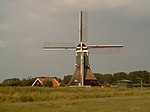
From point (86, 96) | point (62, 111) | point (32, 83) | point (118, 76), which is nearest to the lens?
point (62, 111)

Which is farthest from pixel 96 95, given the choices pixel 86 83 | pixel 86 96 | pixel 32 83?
pixel 32 83

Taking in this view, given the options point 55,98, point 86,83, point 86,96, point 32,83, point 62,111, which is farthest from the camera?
point 32,83

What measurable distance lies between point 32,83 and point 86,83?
1290cm

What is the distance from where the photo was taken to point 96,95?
37.2 m

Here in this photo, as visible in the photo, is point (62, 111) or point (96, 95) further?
point (96, 95)

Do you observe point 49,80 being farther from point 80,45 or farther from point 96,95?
point 96,95

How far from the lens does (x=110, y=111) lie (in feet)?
60.3

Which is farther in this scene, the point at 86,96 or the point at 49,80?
the point at 49,80

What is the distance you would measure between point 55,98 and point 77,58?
25.6 m

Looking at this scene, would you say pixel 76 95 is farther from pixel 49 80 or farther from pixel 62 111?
pixel 49 80

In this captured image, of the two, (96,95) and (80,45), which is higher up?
(80,45)

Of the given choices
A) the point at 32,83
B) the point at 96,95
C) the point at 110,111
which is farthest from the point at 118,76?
the point at 110,111

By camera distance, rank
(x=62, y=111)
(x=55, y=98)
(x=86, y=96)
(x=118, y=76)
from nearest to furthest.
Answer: (x=62, y=111) → (x=55, y=98) → (x=86, y=96) → (x=118, y=76)

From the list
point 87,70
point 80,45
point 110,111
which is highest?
point 80,45
